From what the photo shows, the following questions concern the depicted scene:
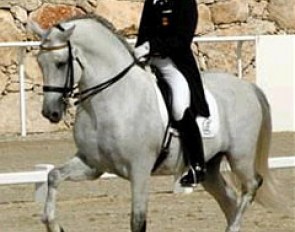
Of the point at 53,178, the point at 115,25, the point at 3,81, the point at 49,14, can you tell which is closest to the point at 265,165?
the point at 53,178

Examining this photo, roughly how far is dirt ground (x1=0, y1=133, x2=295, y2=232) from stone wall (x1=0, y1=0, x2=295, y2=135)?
99.4 inches

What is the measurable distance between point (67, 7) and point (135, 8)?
108cm

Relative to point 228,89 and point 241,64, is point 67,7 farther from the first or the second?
point 228,89

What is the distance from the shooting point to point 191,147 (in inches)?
358

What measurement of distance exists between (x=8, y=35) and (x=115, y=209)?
6.59 m

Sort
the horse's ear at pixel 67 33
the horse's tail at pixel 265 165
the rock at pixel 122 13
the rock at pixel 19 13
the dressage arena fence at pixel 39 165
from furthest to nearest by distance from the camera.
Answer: the rock at pixel 122 13 < the rock at pixel 19 13 < the dressage arena fence at pixel 39 165 < the horse's tail at pixel 265 165 < the horse's ear at pixel 67 33

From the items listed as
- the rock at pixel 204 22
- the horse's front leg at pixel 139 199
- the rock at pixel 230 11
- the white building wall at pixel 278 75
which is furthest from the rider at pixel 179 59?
the rock at pixel 230 11

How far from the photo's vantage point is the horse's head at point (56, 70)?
837 cm

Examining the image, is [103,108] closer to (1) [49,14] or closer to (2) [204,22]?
(1) [49,14]

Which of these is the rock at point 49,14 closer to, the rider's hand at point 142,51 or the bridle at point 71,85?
the rider's hand at point 142,51

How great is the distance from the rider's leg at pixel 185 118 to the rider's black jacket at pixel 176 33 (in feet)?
0.21

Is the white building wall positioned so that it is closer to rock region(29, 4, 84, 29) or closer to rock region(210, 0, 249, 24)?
rock region(210, 0, 249, 24)

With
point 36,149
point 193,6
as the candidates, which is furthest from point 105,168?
point 36,149

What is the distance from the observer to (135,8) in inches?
735
